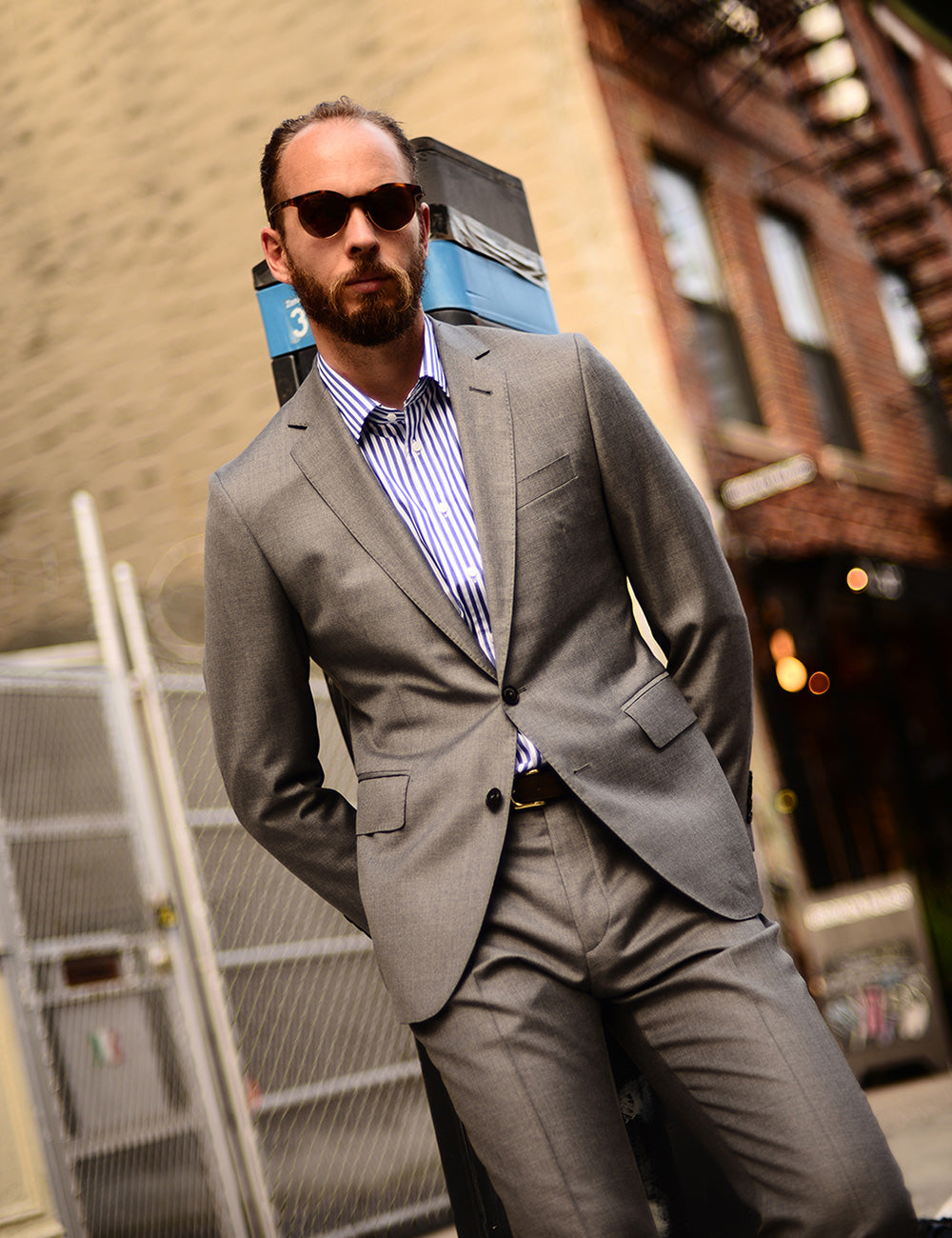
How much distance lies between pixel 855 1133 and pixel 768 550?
897cm

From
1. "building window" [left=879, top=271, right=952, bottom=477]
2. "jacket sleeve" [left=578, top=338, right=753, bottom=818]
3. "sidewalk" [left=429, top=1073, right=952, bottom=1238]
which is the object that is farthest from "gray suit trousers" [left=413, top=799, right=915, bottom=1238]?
"building window" [left=879, top=271, right=952, bottom=477]

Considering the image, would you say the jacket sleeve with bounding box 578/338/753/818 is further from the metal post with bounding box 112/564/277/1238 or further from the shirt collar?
the metal post with bounding box 112/564/277/1238

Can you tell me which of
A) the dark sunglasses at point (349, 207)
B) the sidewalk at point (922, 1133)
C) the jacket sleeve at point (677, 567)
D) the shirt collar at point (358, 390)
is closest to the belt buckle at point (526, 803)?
the jacket sleeve at point (677, 567)

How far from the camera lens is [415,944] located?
7.06 feet

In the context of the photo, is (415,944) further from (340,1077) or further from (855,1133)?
(340,1077)

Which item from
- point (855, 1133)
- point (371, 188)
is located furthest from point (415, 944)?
point (371, 188)

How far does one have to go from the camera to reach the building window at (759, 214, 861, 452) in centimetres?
1244

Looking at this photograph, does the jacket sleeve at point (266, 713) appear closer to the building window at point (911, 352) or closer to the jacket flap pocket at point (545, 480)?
the jacket flap pocket at point (545, 480)

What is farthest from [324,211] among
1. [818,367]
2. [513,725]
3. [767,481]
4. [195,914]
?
[818,367]

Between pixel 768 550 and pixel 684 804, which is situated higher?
pixel 768 550

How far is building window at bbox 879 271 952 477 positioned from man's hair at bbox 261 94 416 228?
12012mm

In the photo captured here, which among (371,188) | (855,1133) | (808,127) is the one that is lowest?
(855,1133)

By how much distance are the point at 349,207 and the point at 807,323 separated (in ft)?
36.6

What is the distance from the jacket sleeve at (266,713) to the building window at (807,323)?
10.6 meters
